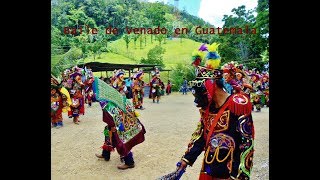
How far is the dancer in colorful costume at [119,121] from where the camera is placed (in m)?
5.04

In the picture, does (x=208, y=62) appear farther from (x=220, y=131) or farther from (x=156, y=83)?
(x=156, y=83)

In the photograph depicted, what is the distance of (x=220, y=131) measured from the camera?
132 inches

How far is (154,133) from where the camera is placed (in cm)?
670

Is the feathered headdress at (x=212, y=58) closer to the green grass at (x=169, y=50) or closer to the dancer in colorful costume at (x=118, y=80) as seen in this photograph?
the green grass at (x=169, y=50)

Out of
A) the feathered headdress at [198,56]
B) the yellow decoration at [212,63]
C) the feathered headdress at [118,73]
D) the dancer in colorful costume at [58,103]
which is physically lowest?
the dancer in colorful costume at [58,103]

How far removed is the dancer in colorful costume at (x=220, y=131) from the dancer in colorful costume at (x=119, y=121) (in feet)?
5.23

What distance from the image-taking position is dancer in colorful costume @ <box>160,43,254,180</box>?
10.7ft

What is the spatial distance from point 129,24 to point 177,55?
0.93 meters

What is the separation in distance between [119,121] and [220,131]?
2.00m

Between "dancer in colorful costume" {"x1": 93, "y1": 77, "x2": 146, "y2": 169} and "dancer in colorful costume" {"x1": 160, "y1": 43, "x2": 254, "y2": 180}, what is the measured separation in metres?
1.59

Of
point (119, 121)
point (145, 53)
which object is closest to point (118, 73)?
point (145, 53)

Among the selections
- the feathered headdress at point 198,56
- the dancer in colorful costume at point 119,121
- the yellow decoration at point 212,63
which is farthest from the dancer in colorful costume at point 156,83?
the yellow decoration at point 212,63

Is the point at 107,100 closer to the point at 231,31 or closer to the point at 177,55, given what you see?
the point at 177,55
